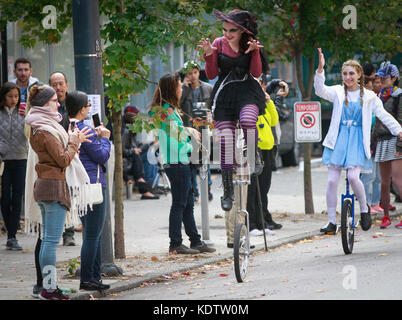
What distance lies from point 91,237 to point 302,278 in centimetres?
194

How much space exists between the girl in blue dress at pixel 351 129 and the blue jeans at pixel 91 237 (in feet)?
10.8

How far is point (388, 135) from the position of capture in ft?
43.1

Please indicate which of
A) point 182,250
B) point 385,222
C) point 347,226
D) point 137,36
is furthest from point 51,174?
point 385,222

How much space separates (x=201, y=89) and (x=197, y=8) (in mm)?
4186

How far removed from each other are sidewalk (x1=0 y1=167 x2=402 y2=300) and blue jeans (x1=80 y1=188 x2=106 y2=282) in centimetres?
20

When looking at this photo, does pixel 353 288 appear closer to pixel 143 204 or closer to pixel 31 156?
pixel 31 156

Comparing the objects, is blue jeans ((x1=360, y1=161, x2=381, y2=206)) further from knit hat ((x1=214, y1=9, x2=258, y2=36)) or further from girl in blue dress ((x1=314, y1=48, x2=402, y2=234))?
knit hat ((x1=214, y1=9, x2=258, y2=36))

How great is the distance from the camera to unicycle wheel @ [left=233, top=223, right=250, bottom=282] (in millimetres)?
8438

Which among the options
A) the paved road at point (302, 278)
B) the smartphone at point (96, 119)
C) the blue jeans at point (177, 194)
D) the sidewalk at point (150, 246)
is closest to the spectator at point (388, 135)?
the sidewalk at point (150, 246)

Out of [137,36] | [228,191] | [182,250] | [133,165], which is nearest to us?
[228,191]

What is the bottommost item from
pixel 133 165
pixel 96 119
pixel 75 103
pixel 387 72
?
pixel 133 165

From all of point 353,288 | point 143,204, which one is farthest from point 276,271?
point 143,204

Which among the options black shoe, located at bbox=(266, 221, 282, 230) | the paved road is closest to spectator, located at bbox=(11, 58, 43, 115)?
black shoe, located at bbox=(266, 221, 282, 230)

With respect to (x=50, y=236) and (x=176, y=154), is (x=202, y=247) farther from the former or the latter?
(x=50, y=236)
